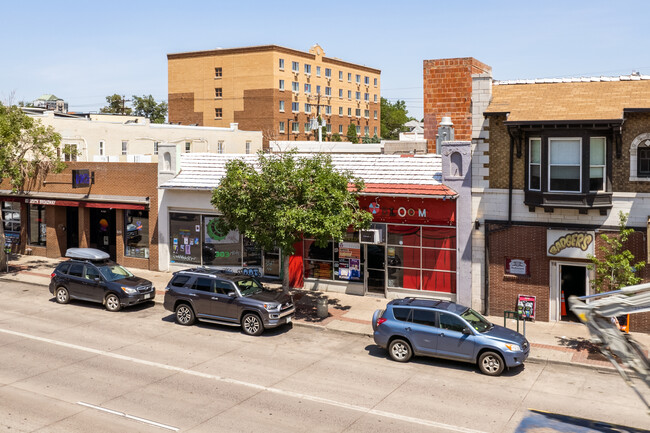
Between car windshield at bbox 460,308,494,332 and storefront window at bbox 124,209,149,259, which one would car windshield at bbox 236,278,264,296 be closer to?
car windshield at bbox 460,308,494,332

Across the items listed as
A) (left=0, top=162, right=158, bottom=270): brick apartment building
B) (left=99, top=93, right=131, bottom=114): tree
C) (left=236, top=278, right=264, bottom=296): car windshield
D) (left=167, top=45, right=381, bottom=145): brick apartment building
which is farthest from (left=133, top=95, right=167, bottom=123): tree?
(left=236, top=278, right=264, bottom=296): car windshield

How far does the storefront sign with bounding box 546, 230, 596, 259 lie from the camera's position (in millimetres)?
21859

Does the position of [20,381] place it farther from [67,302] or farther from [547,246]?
[547,246]

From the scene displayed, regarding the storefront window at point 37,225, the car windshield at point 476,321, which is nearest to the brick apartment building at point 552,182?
the car windshield at point 476,321

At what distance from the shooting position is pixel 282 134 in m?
81.9

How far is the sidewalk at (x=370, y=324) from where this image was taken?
19062 millimetres

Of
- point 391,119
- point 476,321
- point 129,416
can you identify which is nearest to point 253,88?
point 391,119

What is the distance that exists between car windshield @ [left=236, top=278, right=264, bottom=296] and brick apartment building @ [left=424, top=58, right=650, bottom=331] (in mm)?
8444

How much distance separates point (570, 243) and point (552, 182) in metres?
2.26

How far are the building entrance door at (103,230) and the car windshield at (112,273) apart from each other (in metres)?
9.39

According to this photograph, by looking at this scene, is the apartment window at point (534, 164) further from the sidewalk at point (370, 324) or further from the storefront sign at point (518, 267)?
the sidewalk at point (370, 324)

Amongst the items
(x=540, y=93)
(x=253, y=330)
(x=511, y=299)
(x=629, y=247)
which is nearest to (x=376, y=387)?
(x=253, y=330)

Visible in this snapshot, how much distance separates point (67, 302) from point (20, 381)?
9900 millimetres

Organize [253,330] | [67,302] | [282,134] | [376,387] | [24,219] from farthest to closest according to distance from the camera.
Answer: [282,134] < [24,219] < [67,302] < [253,330] < [376,387]
